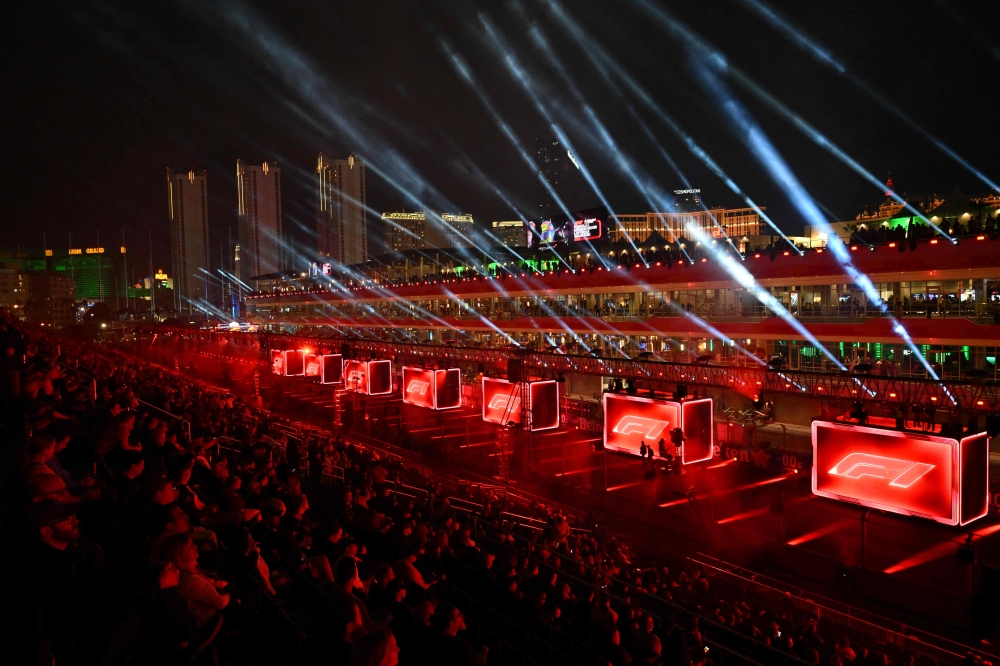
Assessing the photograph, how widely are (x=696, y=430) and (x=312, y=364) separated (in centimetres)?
1760

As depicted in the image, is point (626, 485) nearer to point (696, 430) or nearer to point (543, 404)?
point (543, 404)

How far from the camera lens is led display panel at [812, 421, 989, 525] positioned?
34.6ft

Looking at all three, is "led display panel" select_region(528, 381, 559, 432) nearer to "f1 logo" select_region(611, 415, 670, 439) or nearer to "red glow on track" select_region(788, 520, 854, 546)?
"f1 logo" select_region(611, 415, 670, 439)

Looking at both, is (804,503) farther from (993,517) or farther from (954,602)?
(954,602)

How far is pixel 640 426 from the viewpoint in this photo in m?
15.6

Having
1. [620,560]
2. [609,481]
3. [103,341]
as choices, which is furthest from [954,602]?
[103,341]

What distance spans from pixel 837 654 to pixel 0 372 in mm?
10740

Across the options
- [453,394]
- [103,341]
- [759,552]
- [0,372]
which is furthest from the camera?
[103,341]

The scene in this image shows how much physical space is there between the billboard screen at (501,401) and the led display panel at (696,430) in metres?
5.01

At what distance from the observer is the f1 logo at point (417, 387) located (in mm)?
21844

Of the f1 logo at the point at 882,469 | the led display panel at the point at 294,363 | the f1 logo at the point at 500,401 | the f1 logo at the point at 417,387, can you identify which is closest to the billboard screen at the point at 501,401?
the f1 logo at the point at 500,401

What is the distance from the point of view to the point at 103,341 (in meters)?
51.7

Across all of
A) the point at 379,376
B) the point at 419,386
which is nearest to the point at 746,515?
the point at 419,386

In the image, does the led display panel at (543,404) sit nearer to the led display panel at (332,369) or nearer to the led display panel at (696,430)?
the led display panel at (696,430)
